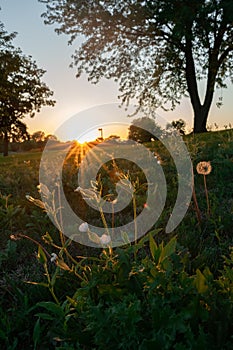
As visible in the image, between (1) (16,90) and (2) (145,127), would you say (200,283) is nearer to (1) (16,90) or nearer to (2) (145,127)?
(2) (145,127)

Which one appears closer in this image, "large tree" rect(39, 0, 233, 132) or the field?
the field

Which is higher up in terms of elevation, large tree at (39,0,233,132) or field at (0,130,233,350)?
large tree at (39,0,233,132)

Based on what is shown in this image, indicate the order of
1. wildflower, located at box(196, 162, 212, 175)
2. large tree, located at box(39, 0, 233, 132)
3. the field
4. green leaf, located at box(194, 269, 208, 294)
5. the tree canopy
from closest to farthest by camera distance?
the field < green leaf, located at box(194, 269, 208, 294) < wildflower, located at box(196, 162, 212, 175) < the tree canopy < large tree, located at box(39, 0, 233, 132)

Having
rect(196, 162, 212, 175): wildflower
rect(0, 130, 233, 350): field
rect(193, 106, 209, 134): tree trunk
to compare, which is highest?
rect(193, 106, 209, 134): tree trunk

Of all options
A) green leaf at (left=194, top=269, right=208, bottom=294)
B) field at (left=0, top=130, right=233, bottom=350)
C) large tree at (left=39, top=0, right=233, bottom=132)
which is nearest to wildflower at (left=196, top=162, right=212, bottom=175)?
field at (left=0, top=130, right=233, bottom=350)

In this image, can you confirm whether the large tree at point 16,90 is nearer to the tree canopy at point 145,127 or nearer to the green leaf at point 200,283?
the tree canopy at point 145,127

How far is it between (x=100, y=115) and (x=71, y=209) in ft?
4.41

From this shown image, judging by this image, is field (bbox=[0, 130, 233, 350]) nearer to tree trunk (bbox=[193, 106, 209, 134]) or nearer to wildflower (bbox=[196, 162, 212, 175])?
wildflower (bbox=[196, 162, 212, 175])

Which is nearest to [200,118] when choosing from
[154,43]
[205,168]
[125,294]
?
[154,43]

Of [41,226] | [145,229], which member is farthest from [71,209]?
[145,229]

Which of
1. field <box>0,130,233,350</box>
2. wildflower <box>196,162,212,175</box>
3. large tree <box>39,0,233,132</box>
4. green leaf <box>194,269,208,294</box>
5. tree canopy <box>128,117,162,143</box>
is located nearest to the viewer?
field <box>0,130,233,350</box>

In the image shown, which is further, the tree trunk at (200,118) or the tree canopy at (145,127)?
the tree trunk at (200,118)

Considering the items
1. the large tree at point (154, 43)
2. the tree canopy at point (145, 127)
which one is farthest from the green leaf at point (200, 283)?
the large tree at point (154, 43)

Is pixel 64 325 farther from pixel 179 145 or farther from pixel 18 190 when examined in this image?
pixel 179 145
